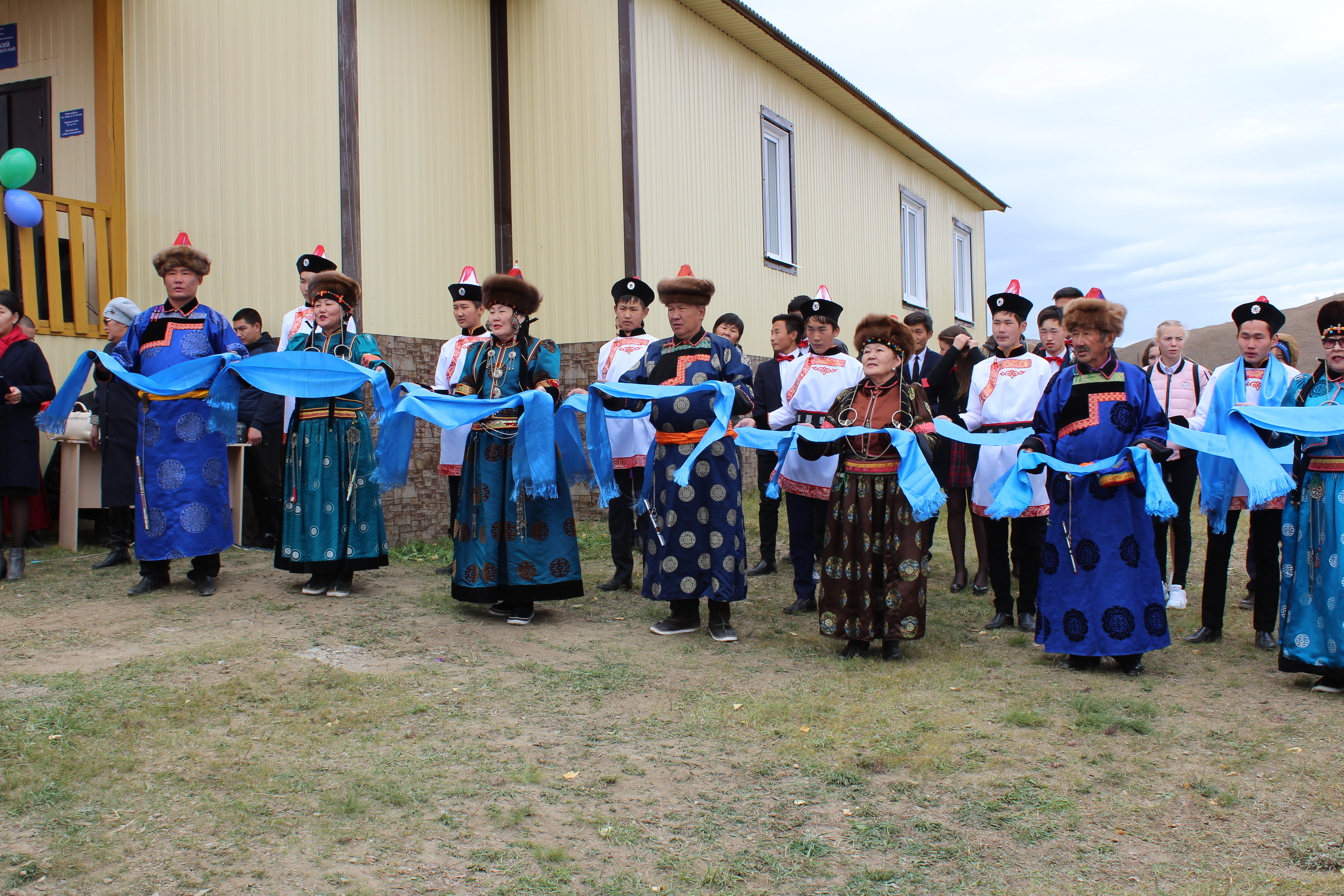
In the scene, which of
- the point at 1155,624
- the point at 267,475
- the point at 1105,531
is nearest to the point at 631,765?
the point at 1105,531

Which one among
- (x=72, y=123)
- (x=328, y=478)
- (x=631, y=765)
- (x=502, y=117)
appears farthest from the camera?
(x=502, y=117)

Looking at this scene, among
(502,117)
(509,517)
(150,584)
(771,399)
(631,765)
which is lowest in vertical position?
(631,765)

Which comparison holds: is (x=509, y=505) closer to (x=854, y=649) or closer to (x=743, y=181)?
(x=854, y=649)

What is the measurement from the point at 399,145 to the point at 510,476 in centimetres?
516

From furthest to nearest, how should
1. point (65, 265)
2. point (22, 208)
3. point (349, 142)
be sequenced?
point (349, 142) < point (65, 265) < point (22, 208)

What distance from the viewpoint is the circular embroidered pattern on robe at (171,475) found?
6.48 metres

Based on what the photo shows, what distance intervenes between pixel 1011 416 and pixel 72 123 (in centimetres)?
902

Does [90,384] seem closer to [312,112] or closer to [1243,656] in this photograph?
[312,112]

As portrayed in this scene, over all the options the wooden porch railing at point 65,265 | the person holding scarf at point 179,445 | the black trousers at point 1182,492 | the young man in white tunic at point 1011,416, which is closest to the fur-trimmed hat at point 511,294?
the person holding scarf at point 179,445

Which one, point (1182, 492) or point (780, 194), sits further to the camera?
point (780, 194)

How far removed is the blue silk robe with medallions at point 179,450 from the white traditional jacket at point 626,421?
255 centimetres

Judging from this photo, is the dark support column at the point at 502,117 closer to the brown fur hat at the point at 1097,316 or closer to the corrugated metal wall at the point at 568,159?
the corrugated metal wall at the point at 568,159

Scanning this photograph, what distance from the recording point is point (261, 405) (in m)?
8.73

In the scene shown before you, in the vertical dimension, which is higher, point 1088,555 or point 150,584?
point 1088,555
